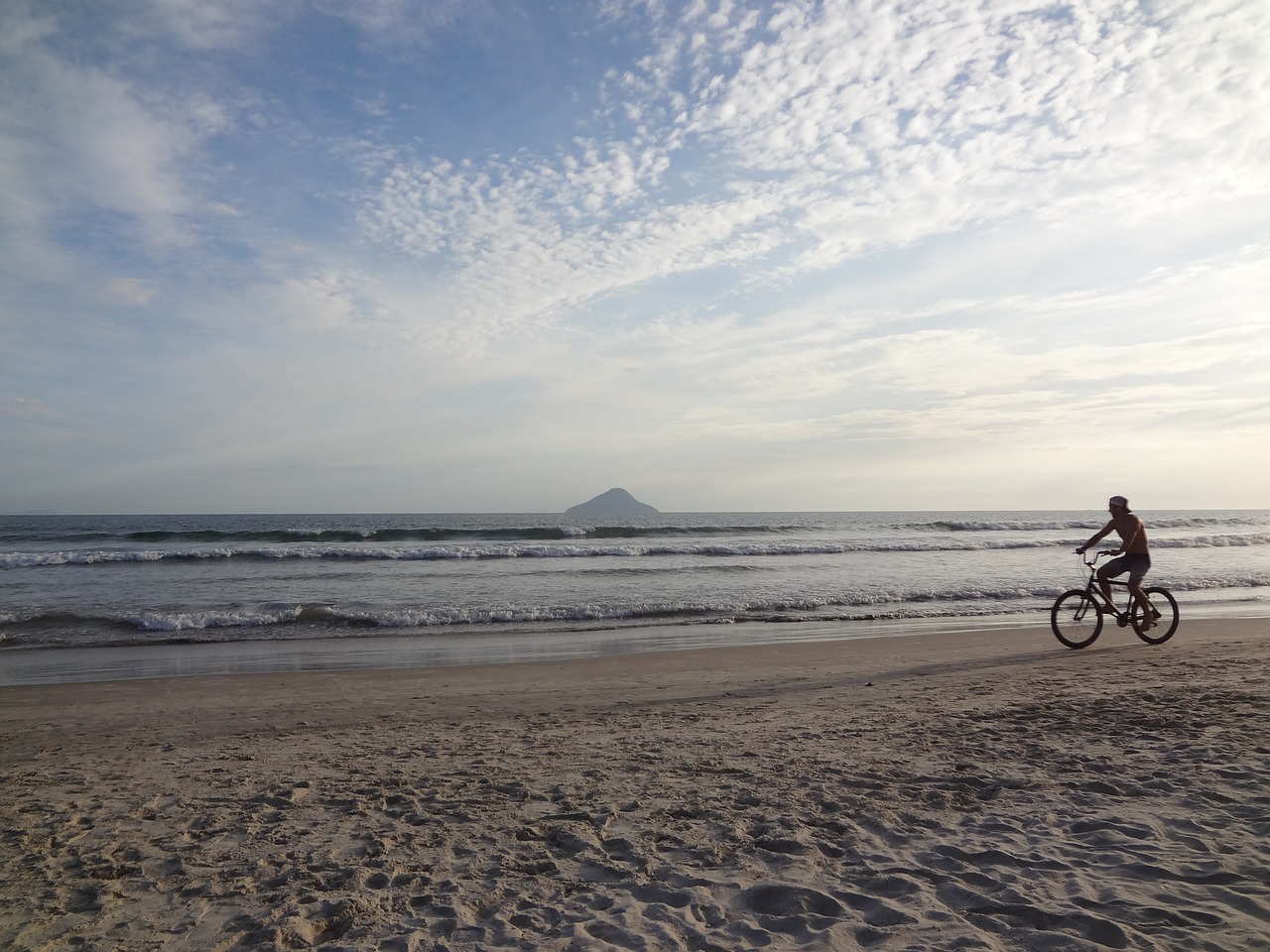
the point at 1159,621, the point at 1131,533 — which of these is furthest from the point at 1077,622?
the point at 1131,533

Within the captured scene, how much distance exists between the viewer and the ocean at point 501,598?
12.8 meters

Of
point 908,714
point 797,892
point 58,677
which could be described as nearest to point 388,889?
point 797,892

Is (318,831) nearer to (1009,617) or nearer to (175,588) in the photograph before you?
(1009,617)

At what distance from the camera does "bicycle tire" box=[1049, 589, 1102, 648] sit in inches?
449

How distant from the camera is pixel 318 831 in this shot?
450cm

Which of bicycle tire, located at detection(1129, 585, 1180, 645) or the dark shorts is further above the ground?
the dark shorts

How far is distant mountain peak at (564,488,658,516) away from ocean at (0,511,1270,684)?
10398cm

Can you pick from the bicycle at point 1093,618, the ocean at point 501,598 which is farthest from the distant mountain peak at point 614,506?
the bicycle at point 1093,618

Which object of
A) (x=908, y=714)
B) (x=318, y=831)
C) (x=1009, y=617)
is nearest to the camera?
(x=318, y=831)

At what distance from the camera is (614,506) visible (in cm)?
14462

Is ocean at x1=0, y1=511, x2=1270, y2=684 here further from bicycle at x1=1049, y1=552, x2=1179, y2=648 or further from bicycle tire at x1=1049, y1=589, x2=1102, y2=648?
bicycle tire at x1=1049, y1=589, x2=1102, y2=648

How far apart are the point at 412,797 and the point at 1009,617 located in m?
14.0

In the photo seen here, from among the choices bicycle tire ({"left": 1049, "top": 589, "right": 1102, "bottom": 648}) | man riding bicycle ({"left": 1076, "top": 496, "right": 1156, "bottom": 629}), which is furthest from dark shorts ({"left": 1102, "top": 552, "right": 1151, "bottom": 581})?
bicycle tire ({"left": 1049, "top": 589, "right": 1102, "bottom": 648})

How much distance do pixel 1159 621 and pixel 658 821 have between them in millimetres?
10647
